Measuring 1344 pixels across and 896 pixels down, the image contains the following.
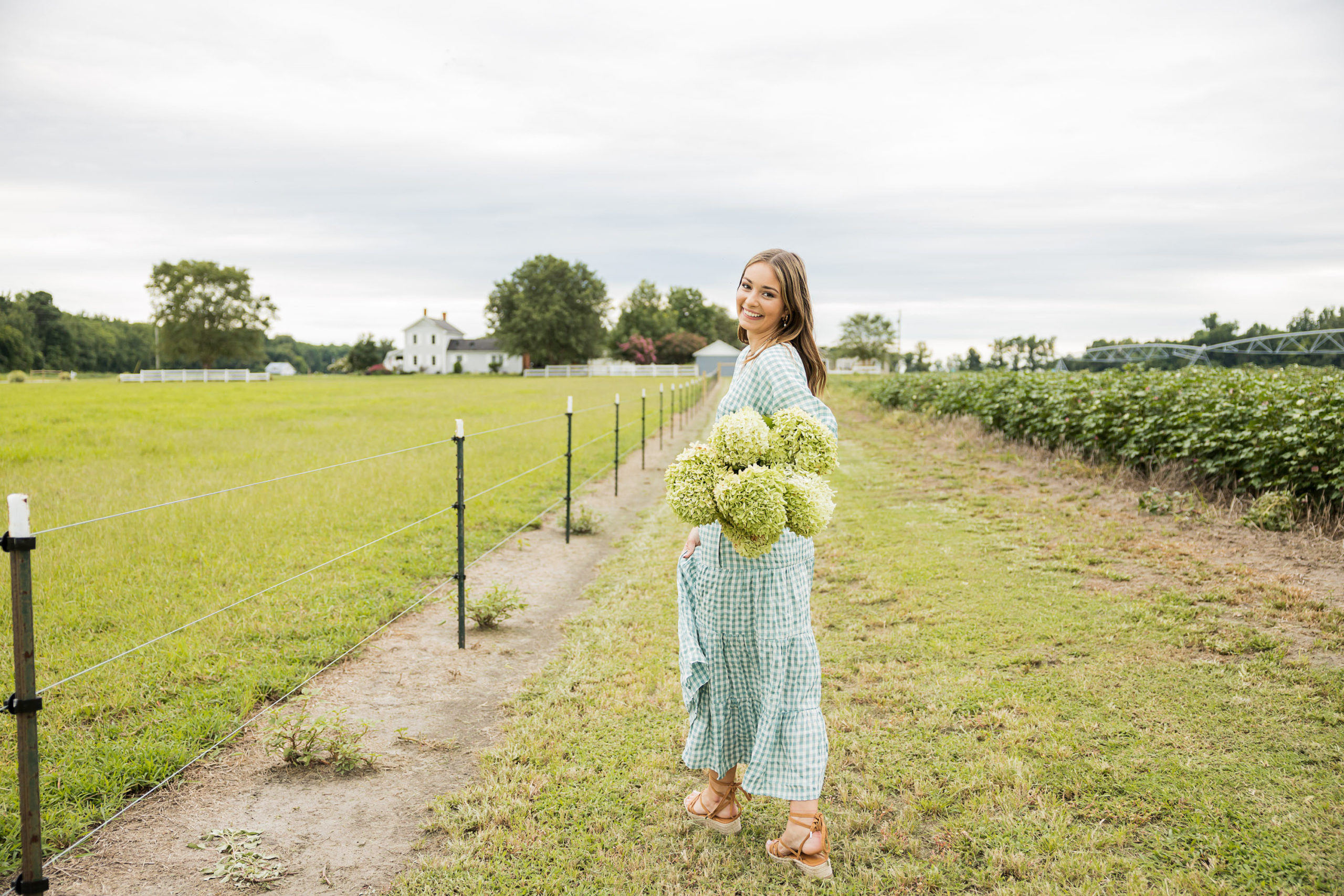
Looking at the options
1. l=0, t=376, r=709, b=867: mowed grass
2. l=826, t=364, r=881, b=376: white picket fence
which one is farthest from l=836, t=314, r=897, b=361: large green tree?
l=0, t=376, r=709, b=867: mowed grass

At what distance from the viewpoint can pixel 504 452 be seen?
13.9 metres

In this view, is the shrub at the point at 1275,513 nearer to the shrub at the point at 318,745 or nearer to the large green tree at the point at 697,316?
the shrub at the point at 318,745

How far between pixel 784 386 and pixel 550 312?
217ft

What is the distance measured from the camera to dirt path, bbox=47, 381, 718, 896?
2.64 m

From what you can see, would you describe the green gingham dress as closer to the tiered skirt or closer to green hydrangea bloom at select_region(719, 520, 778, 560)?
the tiered skirt

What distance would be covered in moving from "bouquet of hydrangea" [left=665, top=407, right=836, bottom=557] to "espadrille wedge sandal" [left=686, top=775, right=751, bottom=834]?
38.8 inches

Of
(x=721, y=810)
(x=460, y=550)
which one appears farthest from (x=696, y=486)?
(x=460, y=550)

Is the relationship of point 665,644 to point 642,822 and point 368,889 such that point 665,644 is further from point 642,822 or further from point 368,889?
point 368,889

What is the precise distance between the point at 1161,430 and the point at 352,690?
335 inches

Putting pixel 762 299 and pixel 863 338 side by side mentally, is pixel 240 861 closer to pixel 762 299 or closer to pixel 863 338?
pixel 762 299

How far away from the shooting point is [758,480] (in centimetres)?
230

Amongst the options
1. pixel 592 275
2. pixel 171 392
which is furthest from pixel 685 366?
pixel 171 392

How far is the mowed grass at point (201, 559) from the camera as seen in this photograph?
138 inches

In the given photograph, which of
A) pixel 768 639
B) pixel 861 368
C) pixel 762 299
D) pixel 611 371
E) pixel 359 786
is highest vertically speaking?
pixel 861 368
